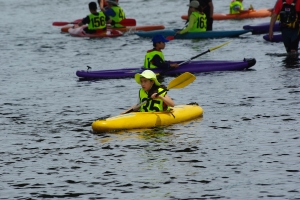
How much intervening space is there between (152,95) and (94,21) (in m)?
15.7

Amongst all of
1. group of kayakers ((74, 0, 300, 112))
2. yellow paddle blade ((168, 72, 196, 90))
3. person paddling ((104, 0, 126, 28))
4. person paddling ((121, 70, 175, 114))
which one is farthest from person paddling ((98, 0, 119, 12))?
person paddling ((121, 70, 175, 114))

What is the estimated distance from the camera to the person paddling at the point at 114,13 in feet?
107

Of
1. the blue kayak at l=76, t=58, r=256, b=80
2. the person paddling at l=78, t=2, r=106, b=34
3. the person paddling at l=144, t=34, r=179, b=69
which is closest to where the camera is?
the person paddling at l=144, t=34, r=179, b=69

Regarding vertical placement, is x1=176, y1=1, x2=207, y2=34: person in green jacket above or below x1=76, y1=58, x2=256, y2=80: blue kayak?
above

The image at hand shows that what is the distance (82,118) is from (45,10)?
100ft

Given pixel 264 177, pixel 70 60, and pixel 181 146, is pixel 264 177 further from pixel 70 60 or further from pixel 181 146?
pixel 70 60

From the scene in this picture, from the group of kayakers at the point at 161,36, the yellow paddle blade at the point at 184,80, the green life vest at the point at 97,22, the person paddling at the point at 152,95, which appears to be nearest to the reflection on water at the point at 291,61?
the group of kayakers at the point at 161,36

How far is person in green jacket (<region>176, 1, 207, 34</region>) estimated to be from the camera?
28828 millimetres

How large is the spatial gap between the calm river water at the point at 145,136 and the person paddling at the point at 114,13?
3828mm

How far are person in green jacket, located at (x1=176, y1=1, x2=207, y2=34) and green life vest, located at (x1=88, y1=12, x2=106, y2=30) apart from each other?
258cm

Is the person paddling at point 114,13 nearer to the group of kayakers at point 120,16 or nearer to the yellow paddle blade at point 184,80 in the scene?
the group of kayakers at point 120,16

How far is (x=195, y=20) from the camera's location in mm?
29453

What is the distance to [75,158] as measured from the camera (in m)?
14.4

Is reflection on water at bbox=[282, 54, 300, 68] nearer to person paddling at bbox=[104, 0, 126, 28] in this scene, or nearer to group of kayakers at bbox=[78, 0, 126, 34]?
group of kayakers at bbox=[78, 0, 126, 34]
